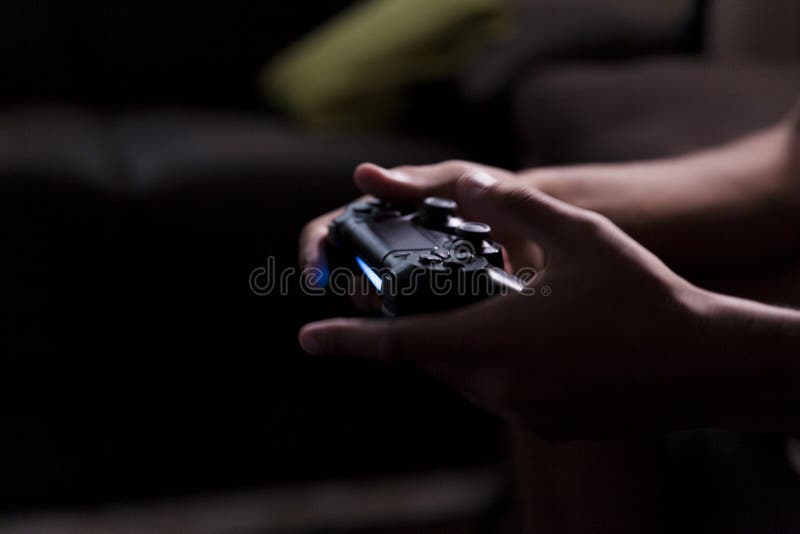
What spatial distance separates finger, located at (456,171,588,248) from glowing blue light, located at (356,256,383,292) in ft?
0.19

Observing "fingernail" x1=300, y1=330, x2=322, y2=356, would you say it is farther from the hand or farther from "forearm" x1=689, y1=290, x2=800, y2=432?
"forearm" x1=689, y1=290, x2=800, y2=432

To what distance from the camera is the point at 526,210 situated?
366 mm

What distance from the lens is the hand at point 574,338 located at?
35 centimetres

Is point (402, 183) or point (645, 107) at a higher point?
point (645, 107)

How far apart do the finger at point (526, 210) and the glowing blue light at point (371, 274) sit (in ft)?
0.19

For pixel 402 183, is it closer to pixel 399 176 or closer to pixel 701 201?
pixel 399 176

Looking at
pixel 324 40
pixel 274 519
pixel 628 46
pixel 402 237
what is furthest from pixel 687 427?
pixel 324 40

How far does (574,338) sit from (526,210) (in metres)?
0.06

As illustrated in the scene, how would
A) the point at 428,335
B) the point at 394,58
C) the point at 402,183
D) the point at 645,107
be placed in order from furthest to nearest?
the point at 394,58
the point at 645,107
the point at 402,183
the point at 428,335

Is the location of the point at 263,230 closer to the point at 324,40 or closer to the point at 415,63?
the point at 415,63

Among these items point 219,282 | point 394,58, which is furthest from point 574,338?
point 394,58

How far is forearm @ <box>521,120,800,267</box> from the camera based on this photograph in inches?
20.7

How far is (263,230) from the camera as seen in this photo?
0.88 metres

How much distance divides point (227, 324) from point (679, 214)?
530 mm
